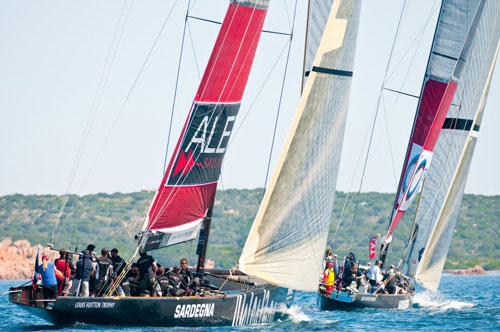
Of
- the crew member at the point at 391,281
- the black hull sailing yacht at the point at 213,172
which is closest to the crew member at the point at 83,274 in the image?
the black hull sailing yacht at the point at 213,172

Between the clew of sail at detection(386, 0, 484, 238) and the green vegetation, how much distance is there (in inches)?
2531

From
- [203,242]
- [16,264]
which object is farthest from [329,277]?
[16,264]

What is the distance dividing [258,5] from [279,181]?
17.6 feet

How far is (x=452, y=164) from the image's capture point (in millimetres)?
34750

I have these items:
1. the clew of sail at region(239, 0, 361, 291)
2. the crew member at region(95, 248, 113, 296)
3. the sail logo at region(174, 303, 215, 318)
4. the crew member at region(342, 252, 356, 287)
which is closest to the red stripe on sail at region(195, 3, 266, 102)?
the clew of sail at region(239, 0, 361, 291)

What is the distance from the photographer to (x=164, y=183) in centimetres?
2333

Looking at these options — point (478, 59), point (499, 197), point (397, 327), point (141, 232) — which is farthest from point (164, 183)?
point (499, 197)

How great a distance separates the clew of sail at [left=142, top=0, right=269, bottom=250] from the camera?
2352cm

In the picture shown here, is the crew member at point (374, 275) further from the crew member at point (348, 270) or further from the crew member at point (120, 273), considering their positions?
the crew member at point (120, 273)

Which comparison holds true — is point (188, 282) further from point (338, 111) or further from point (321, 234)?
point (338, 111)

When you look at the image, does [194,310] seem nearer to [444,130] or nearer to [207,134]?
[207,134]

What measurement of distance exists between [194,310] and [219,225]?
3865 inches

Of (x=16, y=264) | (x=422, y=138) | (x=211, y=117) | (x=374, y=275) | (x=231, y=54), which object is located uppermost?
(x=231, y=54)

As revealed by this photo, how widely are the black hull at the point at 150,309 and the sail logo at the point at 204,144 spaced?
3095 millimetres
